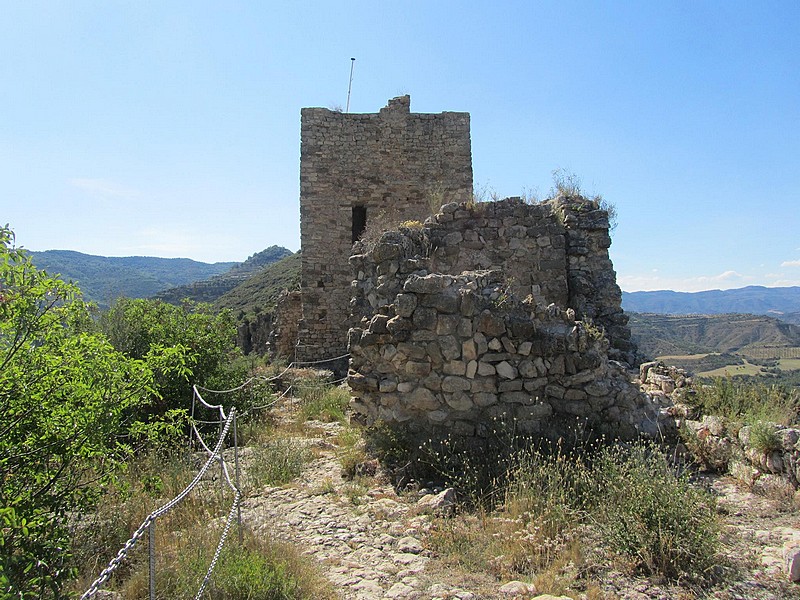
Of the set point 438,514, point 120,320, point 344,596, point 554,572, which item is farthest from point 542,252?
point 120,320

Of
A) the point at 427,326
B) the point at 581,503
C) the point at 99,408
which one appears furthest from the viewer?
the point at 427,326

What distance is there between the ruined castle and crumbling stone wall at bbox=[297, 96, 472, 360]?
Answer: 0.03 m

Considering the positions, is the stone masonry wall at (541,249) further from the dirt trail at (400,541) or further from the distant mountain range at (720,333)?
the distant mountain range at (720,333)

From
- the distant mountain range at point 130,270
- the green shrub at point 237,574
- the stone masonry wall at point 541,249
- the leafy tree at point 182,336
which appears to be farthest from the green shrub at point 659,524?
the distant mountain range at point 130,270

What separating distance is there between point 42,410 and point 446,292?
3705 mm

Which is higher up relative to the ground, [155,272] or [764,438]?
[155,272]

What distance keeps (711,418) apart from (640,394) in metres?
0.68

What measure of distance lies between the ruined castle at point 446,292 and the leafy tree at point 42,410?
119 inches

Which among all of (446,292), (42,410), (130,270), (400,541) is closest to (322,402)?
(446,292)

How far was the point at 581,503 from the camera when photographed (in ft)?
14.0

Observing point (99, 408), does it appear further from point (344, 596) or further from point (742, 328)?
point (742, 328)

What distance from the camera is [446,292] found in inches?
221

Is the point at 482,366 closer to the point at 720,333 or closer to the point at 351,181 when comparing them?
the point at 351,181

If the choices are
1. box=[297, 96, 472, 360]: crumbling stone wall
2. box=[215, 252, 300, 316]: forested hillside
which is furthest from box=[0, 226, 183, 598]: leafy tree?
box=[215, 252, 300, 316]: forested hillside
